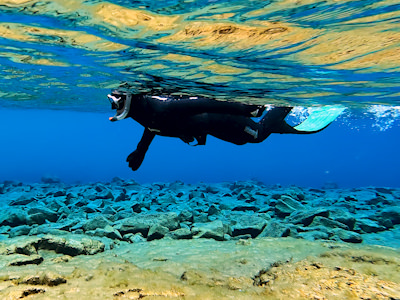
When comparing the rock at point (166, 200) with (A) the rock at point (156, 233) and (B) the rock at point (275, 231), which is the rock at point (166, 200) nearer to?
(A) the rock at point (156, 233)

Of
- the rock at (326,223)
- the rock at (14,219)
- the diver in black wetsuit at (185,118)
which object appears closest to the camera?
the diver in black wetsuit at (185,118)

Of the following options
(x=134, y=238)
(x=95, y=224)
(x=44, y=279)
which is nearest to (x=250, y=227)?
(x=134, y=238)

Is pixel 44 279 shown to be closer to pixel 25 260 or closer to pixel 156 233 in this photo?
pixel 25 260

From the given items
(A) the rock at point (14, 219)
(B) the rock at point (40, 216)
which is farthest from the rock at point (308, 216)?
(A) the rock at point (14, 219)

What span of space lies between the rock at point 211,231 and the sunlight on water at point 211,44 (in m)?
4.52

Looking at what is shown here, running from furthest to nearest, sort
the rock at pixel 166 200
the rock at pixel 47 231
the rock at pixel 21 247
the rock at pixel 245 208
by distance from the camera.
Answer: the rock at pixel 166 200 < the rock at pixel 245 208 < the rock at pixel 47 231 < the rock at pixel 21 247

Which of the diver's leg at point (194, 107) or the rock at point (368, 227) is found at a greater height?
the diver's leg at point (194, 107)

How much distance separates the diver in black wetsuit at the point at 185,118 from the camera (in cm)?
625

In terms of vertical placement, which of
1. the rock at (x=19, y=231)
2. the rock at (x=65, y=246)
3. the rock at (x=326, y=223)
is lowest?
the rock at (x=19, y=231)

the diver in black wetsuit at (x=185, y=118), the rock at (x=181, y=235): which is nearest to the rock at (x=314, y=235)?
the diver in black wetsuit at (x=185, y=118)

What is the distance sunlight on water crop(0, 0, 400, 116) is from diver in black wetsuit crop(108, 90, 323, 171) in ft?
5.33

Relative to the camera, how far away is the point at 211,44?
7.57 m

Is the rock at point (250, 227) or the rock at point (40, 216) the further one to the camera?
the rock at point (40, 216)

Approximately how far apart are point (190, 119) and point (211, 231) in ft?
8.52
